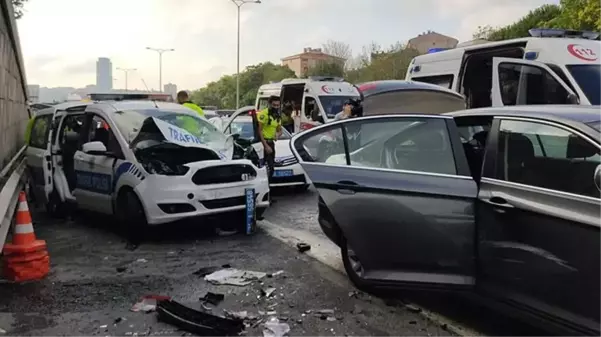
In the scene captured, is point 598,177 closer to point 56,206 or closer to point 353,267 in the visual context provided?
point 353,267

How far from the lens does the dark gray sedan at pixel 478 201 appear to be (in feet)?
12.0

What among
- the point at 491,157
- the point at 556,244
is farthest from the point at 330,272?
the point at 556,244

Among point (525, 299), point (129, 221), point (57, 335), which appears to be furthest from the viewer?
point (129, 221)

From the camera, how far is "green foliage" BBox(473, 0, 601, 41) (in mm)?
22359

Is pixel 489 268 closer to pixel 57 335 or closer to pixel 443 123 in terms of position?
pixel 443 123

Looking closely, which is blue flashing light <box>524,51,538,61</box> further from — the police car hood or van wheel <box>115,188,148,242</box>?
van wheel <box>115,188,148,242</box>

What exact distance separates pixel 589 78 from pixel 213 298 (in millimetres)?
7233

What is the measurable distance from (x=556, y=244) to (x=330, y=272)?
9.17ft

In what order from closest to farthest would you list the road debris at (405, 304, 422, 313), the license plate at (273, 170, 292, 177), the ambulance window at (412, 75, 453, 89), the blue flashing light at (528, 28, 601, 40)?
the road debris at (405, 304, 422, 313) → the blue flashing light at (528, 28, 601, 40) → the license plate at (273, 170, 292, 177) → the ambulance window at (412, 75, 453, 89)

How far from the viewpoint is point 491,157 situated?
431 cm

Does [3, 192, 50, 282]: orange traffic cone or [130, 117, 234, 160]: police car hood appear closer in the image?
[3, 192, 50, 282]: orange traffic cone

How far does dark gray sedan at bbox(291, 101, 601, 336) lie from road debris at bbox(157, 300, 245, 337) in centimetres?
120

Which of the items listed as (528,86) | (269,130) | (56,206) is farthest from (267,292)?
(528,86)

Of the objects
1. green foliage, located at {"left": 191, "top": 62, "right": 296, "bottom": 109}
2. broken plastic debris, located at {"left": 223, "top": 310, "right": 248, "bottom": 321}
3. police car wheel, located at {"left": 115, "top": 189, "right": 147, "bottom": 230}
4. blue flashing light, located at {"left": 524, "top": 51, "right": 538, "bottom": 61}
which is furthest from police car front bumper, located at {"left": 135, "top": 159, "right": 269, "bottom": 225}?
green foliage, located at {"left": 191, "top": 62, "right": 296, "bottom": 109}
